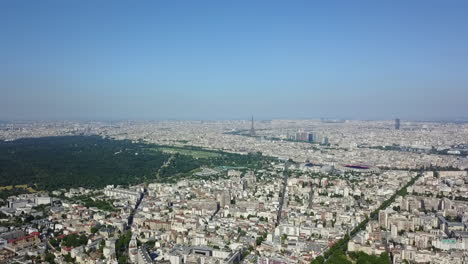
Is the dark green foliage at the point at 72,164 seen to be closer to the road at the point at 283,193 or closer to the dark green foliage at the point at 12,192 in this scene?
the dark green foliage at the point at 12,192

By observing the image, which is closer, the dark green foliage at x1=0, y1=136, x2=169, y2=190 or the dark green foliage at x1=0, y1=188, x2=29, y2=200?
the dark green foliage at x1=0, y1=188, x2=29, y2=200

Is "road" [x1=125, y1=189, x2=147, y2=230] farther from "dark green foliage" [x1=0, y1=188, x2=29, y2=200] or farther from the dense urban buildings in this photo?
"dark green foliage" [x1=0, y1=188, x2=29, y2=200]

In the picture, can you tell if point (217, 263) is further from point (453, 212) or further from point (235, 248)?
point (453, 212)

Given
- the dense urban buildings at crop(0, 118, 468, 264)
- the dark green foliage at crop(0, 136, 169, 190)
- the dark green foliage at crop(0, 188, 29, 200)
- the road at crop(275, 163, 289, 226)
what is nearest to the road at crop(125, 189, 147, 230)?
the dense urban buildings at crop(0, 118, 468, 264)

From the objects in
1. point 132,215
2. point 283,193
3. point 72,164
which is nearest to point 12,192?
point 132,215

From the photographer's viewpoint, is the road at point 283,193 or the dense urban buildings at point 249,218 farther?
the road at point 283,193

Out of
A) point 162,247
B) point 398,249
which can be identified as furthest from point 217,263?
point 398,249

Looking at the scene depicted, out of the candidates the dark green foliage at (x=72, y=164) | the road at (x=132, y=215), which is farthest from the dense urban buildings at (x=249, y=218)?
the dark green foliage at (x=72, y=164)

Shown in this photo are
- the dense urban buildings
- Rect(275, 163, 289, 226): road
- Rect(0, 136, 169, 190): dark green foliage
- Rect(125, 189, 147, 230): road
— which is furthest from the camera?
Rect(0, 136, 169, 190): dark green foliage

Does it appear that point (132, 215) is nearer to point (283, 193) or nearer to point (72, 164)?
point (283, 193)

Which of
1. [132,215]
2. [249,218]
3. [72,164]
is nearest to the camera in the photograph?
[249,218]

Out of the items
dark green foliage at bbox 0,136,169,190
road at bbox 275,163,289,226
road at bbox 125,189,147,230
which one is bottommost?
road at bbox 125,189,147,230
